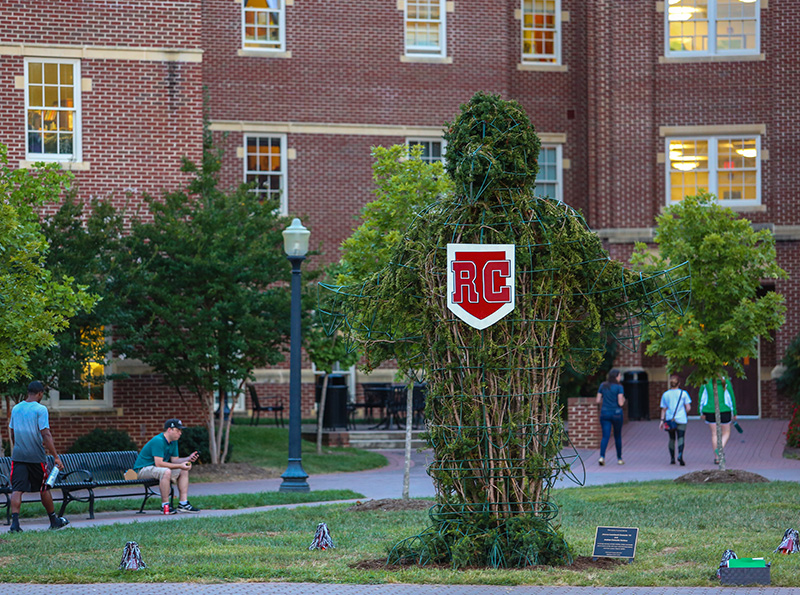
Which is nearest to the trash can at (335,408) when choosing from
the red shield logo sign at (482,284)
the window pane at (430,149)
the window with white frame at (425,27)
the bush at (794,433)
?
the window pane at (430,149)

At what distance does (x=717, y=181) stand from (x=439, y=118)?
7.38m

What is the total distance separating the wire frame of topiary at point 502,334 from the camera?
9250mm

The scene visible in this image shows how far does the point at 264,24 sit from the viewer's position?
29203mm

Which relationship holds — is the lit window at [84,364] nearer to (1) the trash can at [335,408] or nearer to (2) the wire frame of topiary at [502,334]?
(1) the trash can at [335,408]

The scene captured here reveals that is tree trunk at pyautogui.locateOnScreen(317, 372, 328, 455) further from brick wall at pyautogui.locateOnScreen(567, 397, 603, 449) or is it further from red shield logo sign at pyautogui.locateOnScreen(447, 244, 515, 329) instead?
red shield logo sign at pyautogui.locateOnScreen(447, 244, 515, 329)

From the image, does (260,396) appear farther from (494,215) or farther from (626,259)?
(494,215)

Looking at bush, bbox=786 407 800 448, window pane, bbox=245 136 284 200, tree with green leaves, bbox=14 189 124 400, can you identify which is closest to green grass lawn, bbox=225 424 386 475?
tree with green leaves, bbox=14 189 124 400

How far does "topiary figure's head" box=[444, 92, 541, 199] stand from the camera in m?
9.45

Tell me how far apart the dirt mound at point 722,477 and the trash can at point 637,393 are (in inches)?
374

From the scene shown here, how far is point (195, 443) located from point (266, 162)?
1037 centimetres

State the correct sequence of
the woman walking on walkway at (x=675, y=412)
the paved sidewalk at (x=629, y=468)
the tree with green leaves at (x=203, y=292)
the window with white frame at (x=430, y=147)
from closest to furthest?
the paved sidewalk at (x=629, y=468) → the tree with green leaves at (x=203, y=292) → the woman walking on walkway at (x=675, y=412) → the window with white frame at (x=430, y=147)

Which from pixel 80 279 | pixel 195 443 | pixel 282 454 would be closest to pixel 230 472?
pixel 195 443

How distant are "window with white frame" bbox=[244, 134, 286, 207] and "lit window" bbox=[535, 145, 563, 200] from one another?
704cm

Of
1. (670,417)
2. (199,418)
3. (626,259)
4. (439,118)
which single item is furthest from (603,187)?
(199,418)
